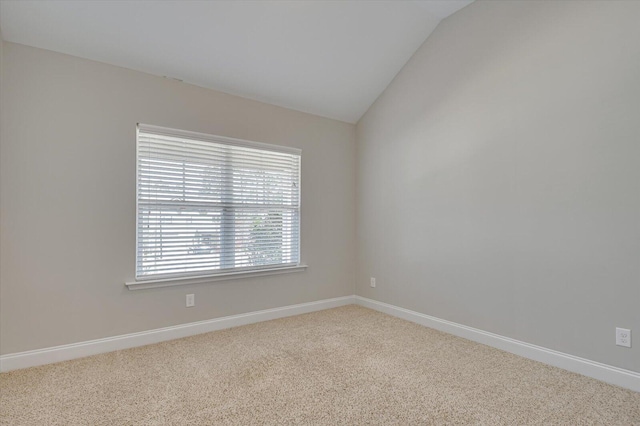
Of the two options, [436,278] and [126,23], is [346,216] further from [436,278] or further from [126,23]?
[126,23]

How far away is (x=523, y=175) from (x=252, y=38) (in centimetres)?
257

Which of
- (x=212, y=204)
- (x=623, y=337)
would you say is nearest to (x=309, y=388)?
(x=212, y=204)

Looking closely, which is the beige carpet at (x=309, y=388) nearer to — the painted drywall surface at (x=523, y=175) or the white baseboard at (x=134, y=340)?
the white baseboard at (x=134, y=340)

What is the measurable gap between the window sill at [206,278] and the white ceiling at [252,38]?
1.85 meters

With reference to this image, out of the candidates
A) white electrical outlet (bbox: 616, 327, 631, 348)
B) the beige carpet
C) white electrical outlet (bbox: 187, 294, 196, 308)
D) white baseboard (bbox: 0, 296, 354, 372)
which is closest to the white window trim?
white electrical outlet (bbox: 187, 294, 196, 308)

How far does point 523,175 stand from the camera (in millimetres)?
2756

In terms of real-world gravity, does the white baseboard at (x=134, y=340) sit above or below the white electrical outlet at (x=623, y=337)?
below

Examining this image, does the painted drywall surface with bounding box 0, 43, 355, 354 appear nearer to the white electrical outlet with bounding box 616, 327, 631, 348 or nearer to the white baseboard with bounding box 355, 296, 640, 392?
the white baseboard with bounding box 355, 296, 640, 392

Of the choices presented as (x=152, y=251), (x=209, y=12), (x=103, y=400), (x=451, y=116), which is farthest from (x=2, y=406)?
(x=451, y=116)

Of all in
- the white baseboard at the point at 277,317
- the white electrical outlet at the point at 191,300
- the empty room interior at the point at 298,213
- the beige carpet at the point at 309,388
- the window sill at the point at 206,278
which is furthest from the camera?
the white electrical outlet at the point at 191,300

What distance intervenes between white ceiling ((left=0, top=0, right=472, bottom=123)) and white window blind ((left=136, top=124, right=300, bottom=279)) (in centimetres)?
60

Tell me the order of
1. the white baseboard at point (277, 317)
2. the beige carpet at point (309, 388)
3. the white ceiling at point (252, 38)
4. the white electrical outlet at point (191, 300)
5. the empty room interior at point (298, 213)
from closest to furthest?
the beige carpet at point (309, 388) < the empty room interior at point (298, 213) < the white baseboard at point (277, 317) < the white ceiling at point (252, 38) < the white electrical outlet at point (191, 300)

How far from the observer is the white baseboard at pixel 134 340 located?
251 cm

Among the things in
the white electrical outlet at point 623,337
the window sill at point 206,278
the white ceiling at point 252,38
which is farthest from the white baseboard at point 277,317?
the white ceiling at point 252,38
